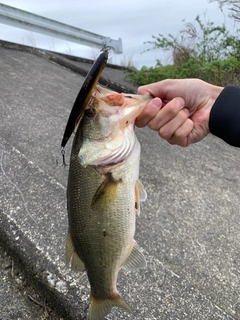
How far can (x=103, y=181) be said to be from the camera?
1702 mm

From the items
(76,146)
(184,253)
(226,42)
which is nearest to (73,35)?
(226,42)

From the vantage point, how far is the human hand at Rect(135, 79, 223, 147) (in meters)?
2.04

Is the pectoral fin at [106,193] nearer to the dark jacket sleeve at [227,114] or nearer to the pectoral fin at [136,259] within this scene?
the pectoral fin at [136,259]

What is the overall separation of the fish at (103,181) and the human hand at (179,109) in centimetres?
23

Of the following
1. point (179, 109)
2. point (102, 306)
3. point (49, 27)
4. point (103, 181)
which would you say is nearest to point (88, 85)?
point (103, 181)

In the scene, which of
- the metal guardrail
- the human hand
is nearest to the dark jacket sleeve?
the human hand

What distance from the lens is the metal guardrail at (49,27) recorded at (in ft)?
22.7

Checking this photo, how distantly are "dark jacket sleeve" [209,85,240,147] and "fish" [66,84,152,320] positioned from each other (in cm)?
66

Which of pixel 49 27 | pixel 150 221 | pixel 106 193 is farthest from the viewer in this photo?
pixel 49 27

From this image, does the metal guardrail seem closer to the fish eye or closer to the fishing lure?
the fish eye

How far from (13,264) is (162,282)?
1.01 meters

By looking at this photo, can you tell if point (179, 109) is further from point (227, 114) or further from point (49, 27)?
point (49, 27)

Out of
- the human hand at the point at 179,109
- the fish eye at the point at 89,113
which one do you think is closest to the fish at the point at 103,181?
the fish eye at the point at 89,113

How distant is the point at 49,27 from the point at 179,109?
6155 millimetres
